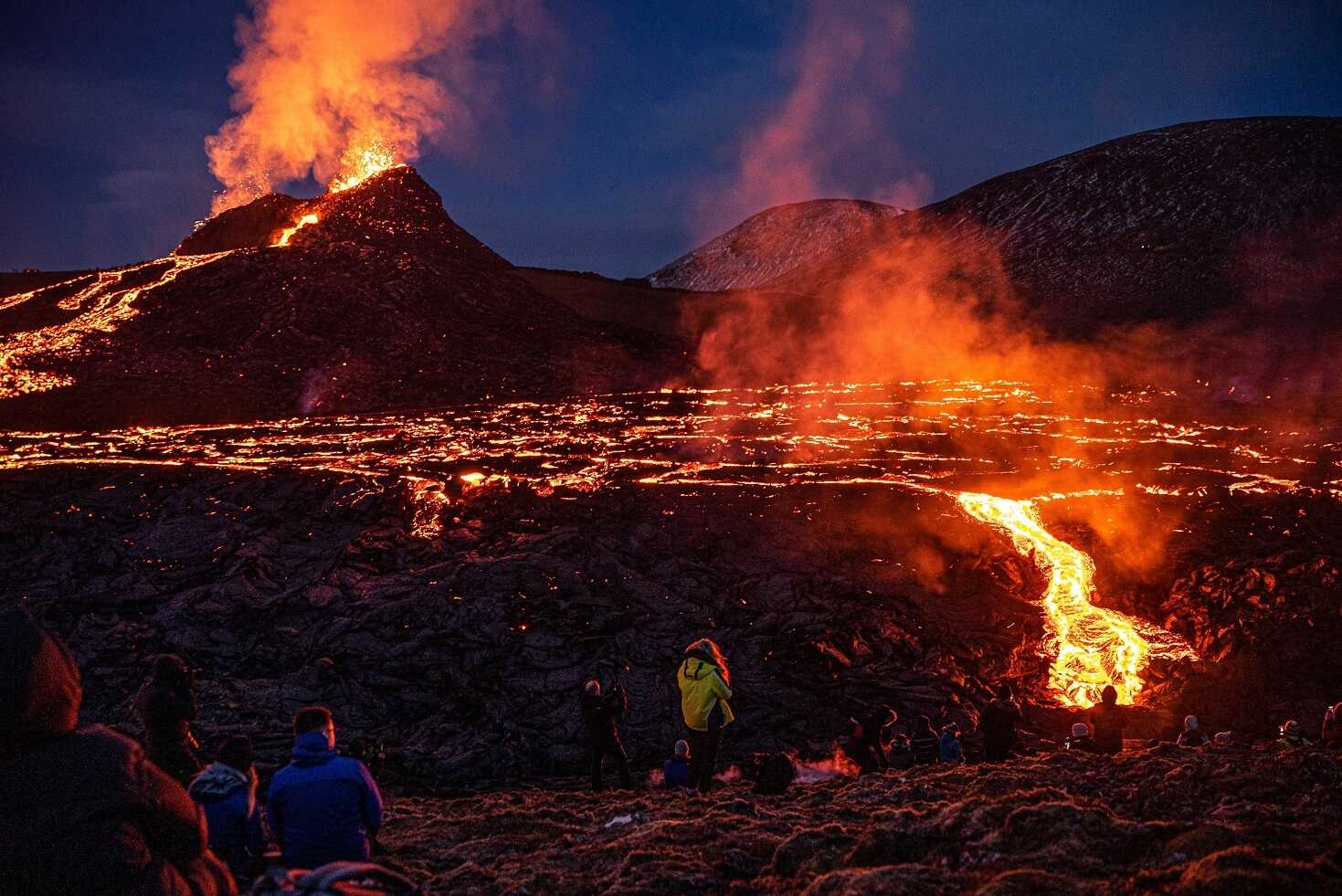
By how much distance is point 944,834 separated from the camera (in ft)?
17.7

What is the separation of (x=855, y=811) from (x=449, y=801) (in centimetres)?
523

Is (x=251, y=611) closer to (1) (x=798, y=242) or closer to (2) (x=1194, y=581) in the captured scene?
(2) (x=1194, y=581)

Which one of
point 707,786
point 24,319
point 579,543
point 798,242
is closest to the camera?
point 707,786

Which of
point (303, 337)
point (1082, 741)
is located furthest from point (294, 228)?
point (1082, 741)

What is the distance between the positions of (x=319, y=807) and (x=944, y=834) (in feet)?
12.0

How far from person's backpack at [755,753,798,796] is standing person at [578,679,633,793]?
1.72m

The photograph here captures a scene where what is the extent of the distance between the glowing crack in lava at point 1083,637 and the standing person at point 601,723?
6.95 meters

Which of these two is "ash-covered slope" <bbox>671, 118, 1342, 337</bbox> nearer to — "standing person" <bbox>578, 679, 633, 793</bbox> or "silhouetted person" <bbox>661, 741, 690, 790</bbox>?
"silhouetted person" <bbox>661, 741, 690, 790</bbox>

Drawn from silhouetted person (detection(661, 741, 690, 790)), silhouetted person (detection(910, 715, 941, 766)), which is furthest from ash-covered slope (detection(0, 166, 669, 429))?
silhouetted person (detection(910, 715, 941, 766))

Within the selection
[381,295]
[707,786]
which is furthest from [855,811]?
[381,295]

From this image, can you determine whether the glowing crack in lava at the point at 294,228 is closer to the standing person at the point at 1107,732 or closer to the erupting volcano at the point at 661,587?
the erupting volcano at the point at 661,587

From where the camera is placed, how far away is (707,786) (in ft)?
28.9

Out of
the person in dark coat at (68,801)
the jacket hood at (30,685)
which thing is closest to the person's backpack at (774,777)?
the person in dark coat at (68,801)

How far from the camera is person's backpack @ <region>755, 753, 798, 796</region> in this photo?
28.0ft
